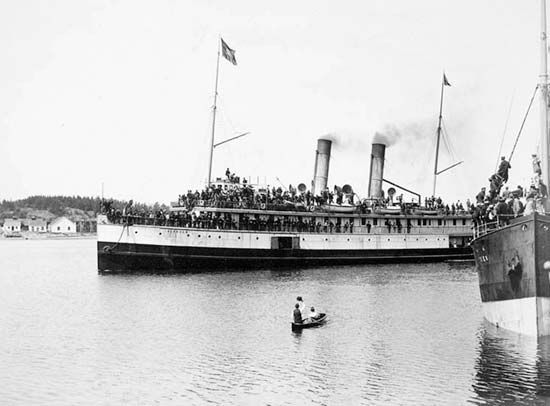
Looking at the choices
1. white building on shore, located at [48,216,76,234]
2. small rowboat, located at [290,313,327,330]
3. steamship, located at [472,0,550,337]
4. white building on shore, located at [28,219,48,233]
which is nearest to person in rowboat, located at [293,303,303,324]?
small rowboat, located at [290,313,327,330]

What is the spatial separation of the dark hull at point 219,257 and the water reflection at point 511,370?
2761 centimetres

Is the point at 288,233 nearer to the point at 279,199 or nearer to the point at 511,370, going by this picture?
the point at 279,199

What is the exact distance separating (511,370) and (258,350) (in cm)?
768

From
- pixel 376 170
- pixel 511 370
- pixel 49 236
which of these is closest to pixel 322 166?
pixel 376 170

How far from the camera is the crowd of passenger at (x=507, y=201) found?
71.2 feet

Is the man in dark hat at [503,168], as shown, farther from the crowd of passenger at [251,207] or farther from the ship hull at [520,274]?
the crowd of passenger at [251,207]

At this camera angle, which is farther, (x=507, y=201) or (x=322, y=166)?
(x=322, y=166)

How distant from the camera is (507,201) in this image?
24.0 metres

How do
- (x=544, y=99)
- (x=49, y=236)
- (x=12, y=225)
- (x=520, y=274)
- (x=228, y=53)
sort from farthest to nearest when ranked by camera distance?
(x=12, y=225), (x=49, y=236), (x=228, y=53), (x=544, y=99), (x=520, y=274)

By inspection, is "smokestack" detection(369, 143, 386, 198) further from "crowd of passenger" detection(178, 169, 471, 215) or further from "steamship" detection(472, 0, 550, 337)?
"steamship" detection(472, 0, 550, 337)

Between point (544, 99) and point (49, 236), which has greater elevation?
point (544, 99)

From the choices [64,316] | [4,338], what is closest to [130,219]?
[64,316]

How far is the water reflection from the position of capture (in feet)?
52.5

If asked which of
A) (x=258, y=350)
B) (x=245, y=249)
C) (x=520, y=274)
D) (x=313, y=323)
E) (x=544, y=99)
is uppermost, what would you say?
(x=544, y=99)
